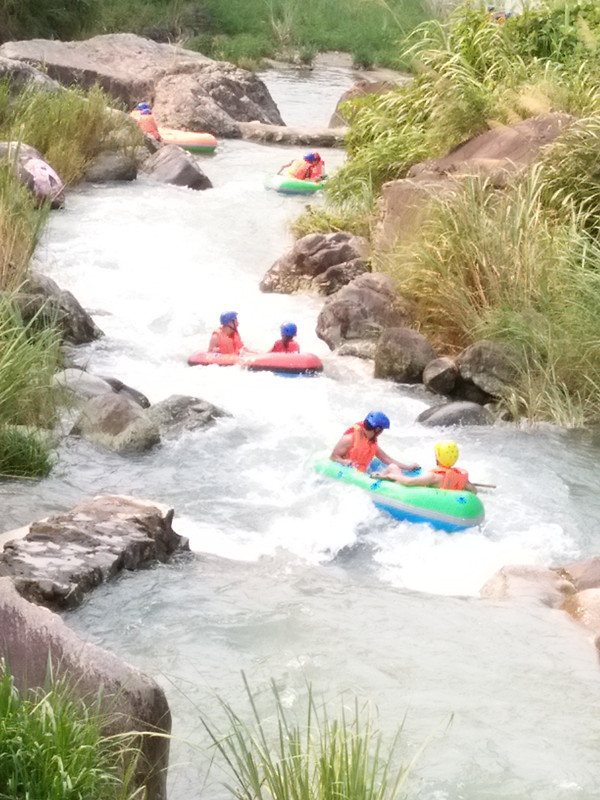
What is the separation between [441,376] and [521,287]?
93cm

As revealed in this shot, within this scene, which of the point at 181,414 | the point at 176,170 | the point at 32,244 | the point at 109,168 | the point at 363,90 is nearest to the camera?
the point at 181,414

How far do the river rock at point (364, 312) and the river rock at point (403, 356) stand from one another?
0.65 m

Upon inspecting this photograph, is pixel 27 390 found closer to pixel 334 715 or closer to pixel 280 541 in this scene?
pixel 280 541

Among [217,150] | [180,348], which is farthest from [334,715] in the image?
[217,150]

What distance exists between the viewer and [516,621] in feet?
20.0

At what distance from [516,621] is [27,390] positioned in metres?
3.05

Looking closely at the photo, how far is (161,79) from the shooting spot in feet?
71.7

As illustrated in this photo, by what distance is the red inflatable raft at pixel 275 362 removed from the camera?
10445mm

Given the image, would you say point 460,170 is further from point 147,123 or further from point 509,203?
point 147,123

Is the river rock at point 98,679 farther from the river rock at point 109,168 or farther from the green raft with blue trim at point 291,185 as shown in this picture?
the green raft with blue trim at point 291,185

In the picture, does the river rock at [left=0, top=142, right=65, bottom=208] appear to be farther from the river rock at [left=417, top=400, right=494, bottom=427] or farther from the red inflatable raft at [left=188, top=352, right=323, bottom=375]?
the river rock at [left=417, top=400, right=494, bottom=427]

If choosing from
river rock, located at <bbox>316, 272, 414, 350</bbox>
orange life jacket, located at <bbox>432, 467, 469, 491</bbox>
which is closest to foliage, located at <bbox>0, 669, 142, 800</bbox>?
orange life jacket, located at <bbox>432, 467, 469, 491</bbox>

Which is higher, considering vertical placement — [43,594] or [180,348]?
[43,594]

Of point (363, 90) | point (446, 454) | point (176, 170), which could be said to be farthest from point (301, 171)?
point (446, 454)
